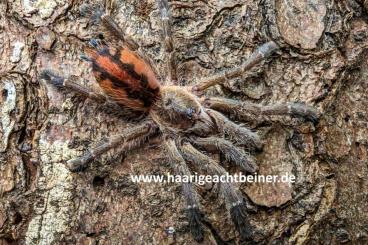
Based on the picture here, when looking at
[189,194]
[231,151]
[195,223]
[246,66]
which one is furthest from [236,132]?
[195,223]

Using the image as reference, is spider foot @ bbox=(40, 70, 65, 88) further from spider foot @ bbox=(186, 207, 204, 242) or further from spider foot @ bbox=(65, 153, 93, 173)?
spider foot @ bbox=(186, 207, 204, 242)

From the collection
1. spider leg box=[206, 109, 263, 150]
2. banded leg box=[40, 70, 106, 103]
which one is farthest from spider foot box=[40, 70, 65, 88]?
spider leg box=[206, 109, 263, 150]

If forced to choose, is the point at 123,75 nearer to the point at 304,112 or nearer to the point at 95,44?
the point at 95,44

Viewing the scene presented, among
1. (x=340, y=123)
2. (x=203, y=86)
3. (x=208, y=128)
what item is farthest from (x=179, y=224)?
(x=340, y=123)

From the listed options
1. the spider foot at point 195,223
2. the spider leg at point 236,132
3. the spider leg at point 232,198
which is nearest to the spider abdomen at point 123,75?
the spider leg at point 236,132

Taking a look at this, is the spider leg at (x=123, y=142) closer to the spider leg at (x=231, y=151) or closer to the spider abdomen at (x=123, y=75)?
the spider abdomen at (x=123, y=75)
